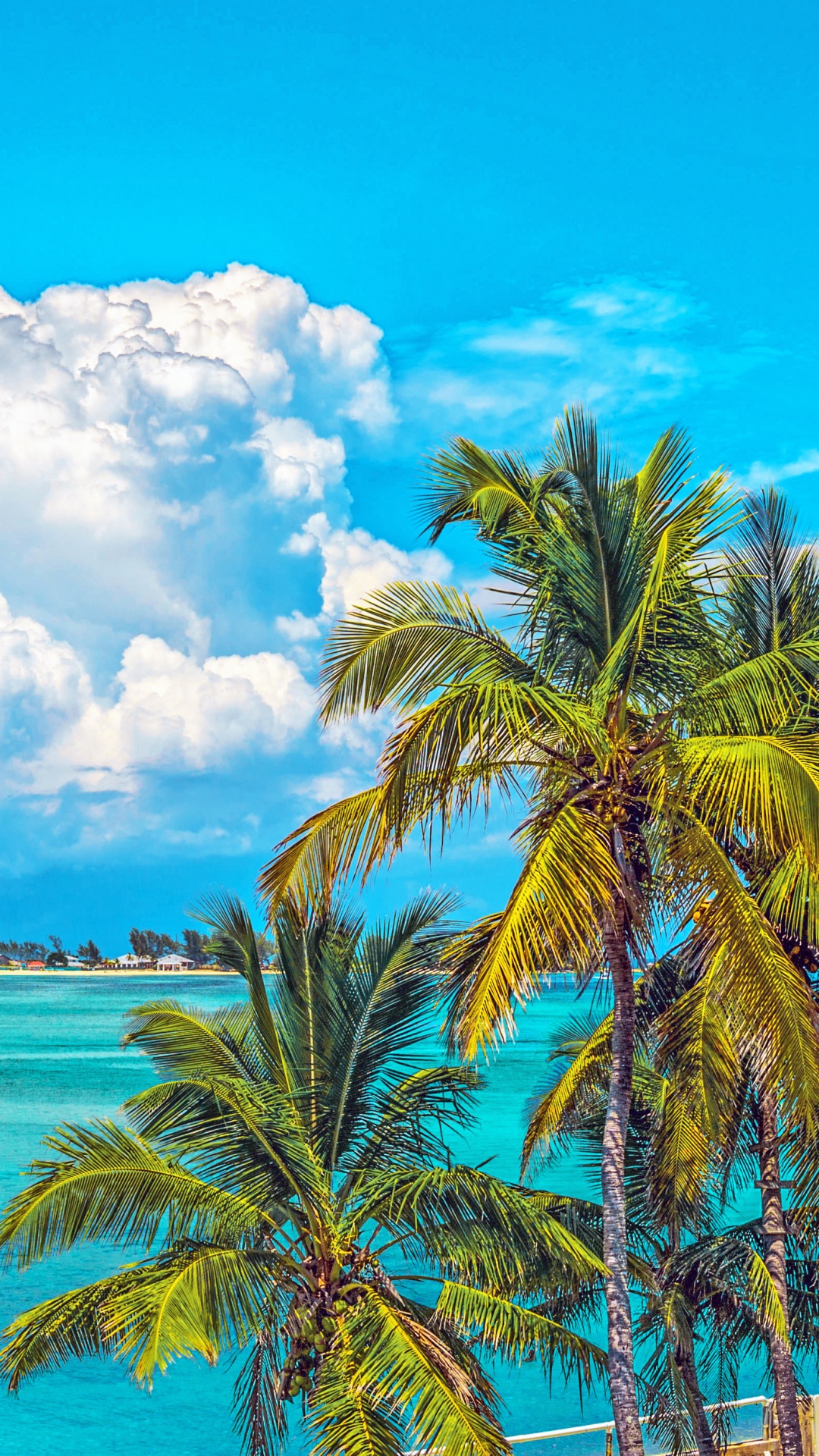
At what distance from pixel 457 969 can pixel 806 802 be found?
125 inches

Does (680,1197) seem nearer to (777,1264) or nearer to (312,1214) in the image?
(777,1264)

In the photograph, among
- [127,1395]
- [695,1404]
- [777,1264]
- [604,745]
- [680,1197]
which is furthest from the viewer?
[127,1395]

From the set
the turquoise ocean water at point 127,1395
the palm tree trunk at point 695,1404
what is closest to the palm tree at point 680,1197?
the palm tree trunk at point 695,1404

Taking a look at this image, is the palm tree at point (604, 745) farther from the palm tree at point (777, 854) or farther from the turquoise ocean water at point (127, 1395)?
the turquoise ocean water at point (127, 1395)

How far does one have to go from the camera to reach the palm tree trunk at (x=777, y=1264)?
1151cm

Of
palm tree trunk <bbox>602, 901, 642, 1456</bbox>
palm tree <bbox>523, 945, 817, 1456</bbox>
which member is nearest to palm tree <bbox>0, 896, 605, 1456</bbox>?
palm tree trunk <bbox>602, 901, 642, 1456</bbox>

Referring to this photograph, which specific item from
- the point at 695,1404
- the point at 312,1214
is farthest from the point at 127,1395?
the point at 312,1214

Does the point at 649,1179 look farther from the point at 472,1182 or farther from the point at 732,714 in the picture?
the point at 732,714

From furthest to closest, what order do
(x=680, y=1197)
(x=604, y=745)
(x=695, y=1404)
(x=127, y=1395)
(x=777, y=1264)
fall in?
(x=127, y=1395), (x=695, y=1404), (x=777, y=1264), (x=680, y=1197), (x=604, y=745)

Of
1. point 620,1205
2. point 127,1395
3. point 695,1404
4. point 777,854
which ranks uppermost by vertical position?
point 777,854

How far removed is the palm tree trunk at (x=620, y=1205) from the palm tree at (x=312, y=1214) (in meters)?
0.24

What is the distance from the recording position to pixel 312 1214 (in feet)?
33.8

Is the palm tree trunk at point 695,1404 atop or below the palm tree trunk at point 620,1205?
below

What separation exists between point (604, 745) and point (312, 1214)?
413cm
